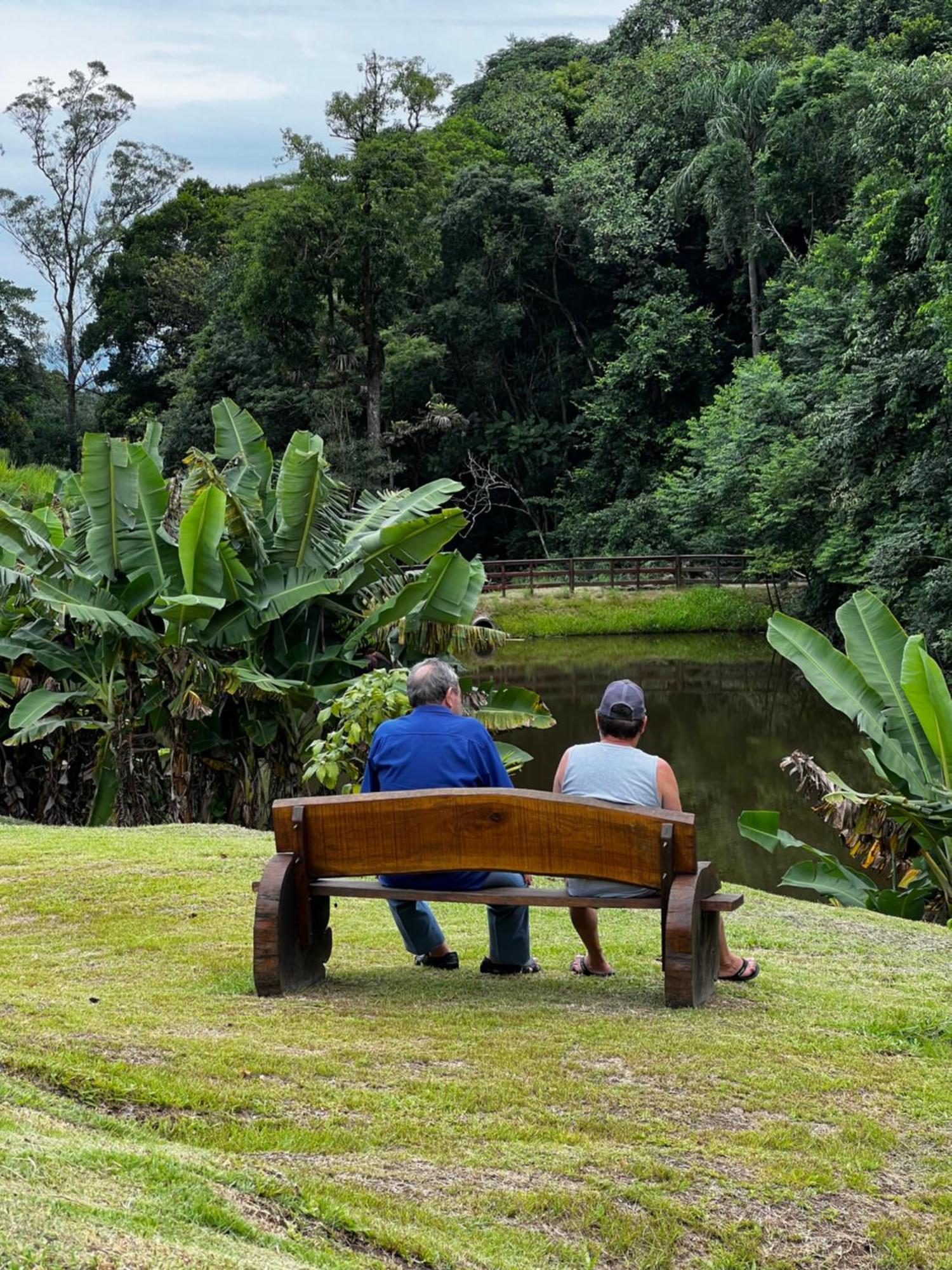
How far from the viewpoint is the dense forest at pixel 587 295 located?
122 feet

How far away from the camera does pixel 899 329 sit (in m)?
26.6

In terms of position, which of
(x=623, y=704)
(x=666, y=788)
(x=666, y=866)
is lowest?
(x=666, y=866)

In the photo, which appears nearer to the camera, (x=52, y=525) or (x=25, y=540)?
(x=25, y=540)

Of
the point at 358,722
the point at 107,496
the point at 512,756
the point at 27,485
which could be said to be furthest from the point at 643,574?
the point at 358,722

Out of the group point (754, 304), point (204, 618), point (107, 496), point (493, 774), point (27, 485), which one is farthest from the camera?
point (754, 304)

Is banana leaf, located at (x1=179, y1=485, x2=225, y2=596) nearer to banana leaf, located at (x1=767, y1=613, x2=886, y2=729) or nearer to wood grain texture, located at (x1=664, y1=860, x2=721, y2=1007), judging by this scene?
banana leaf, located at (x1=767, y1=613, x2=886, y2=729)

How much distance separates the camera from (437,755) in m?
5.54

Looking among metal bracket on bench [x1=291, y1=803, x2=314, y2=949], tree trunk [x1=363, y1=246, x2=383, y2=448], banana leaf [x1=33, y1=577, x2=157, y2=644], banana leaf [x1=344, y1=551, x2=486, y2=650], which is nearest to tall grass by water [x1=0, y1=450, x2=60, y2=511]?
banana leaf [x1=33, y1=577, x2=157, y2=644]

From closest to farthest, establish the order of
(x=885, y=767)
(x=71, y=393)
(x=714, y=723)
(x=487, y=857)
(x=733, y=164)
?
(x=487, y=857)
(x=885, y=767)
(x=714, y=723)
(x=733, y=164)
(x=71, y=393)

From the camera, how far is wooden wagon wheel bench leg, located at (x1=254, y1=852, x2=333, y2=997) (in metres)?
5.24

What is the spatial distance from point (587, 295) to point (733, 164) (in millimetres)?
9212

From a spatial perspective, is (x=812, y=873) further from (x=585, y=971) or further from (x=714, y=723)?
(x=714, y=723)

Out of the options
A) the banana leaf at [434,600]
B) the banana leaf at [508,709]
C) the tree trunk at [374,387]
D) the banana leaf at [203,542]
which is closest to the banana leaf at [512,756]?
the banana leaf at [508,709]

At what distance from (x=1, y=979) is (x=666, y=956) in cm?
254
